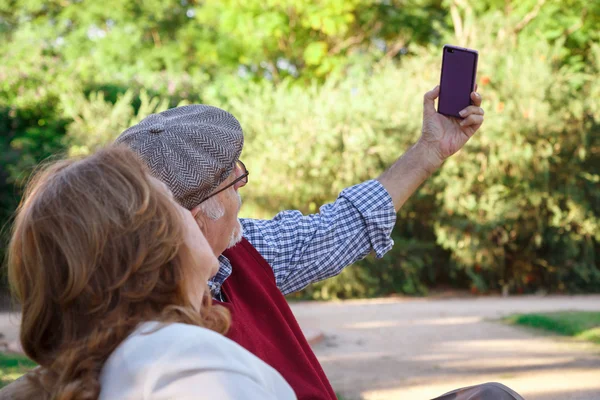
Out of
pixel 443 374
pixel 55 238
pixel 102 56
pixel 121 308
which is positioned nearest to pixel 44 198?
pixel 55 238

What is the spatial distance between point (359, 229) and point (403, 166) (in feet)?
0.96

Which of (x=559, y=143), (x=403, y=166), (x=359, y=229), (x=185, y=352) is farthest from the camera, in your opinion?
(x=559, y=143)

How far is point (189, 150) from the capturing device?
6.41 ft

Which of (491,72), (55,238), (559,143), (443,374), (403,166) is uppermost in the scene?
(55,238)

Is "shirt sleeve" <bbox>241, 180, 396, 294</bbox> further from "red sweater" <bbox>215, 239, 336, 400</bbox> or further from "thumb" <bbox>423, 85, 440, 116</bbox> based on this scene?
"thumb" <bbox>423, 85, 440, 116</bbox>

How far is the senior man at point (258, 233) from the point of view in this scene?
6.38 feet

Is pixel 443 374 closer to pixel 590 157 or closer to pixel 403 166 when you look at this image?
pixel 403 166

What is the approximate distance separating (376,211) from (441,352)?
3871 millimetres

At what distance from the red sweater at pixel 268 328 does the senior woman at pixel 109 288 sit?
2.12ft

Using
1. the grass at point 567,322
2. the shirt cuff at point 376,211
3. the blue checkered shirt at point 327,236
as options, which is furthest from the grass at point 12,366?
the grass at point 567,322

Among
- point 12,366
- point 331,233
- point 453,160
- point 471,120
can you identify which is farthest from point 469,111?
point 453,160

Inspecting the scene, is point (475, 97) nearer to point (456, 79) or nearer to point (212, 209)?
point (456, 79)

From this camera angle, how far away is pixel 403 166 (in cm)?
255

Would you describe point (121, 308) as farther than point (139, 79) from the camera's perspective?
No
